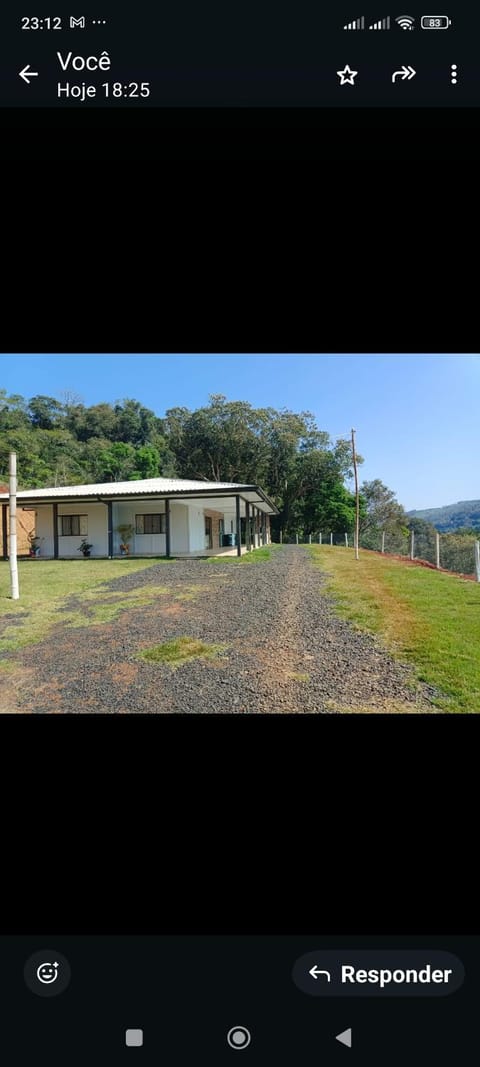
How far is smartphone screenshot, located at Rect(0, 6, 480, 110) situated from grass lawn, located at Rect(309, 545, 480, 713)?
4.42 ft

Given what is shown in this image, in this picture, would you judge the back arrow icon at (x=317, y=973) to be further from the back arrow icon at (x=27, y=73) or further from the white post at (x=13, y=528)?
the back arrow icon at (x=27, y=73)

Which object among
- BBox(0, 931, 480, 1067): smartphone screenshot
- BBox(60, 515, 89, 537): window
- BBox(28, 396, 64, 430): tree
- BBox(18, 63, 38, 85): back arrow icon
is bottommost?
BBox(0, 931, 480, 1067): smartphone screenshot

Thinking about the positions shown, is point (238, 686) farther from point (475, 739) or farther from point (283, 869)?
point (475, 739)

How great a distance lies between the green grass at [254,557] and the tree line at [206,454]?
0.13 metres

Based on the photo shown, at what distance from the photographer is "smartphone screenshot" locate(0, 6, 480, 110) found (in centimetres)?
81

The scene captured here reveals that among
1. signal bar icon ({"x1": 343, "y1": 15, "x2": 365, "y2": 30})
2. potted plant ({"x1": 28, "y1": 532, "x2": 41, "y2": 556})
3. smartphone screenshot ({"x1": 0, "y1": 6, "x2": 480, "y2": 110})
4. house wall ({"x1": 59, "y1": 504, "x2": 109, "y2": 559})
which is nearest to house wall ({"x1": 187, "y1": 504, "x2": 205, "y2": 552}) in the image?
house wall ({"x1": 59, "y1": 504, "x2": 109, "y2": 559})

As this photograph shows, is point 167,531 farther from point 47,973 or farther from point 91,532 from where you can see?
point 47,973

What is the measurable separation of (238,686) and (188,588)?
1.67 feet

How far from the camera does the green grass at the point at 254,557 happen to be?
1.80 m

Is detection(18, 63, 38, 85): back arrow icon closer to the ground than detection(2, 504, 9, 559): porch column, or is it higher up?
higher up

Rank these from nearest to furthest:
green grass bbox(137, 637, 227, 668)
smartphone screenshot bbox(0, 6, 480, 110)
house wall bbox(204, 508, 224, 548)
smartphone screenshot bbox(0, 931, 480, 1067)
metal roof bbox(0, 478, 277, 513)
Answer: smartphone screenshot bbox(0, 931, 480, 1067) → smartphone screenshot bbox(0, 6, 480, 110) → green grass bbox(137, 637, 227, 668) → metal roof bbox(0, 478, 277, 513) → house wall bbox(204, 508, 224, 548)

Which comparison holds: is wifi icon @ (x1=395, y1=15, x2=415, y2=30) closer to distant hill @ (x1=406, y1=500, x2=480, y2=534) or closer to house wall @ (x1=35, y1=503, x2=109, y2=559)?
distant hill @ (x1=406, y1=500, x2=480, y2=534)

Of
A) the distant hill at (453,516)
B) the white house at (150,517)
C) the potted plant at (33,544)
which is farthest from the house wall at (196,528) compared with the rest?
the distant hill at (453,516)

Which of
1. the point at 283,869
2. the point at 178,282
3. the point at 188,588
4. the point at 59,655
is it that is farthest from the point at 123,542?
the point at 283,869
